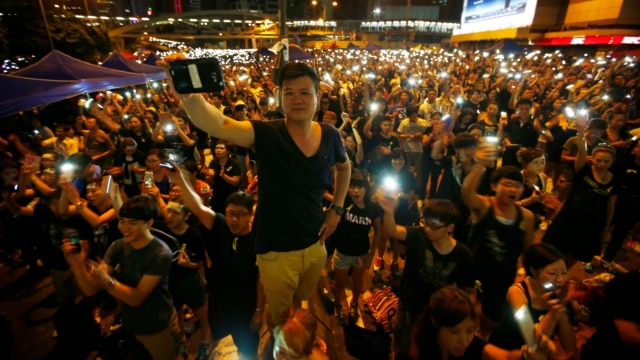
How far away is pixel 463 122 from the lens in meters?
7.03

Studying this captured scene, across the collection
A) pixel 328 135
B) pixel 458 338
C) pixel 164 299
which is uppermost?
pixel 328 135

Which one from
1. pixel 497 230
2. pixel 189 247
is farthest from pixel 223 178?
pixel 497 230

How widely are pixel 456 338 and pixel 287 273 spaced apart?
110 cm

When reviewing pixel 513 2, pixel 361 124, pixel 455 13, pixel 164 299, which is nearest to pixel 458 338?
pixel 164 299

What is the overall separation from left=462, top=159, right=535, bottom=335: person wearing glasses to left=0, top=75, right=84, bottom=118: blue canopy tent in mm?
7613

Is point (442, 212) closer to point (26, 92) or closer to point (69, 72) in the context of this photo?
point (26, 92)

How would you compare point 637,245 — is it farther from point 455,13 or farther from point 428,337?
point 455,13

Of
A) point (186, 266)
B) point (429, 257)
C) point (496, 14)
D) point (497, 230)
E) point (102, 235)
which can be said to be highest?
point (496, 14)

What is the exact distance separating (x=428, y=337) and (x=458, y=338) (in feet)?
0.73

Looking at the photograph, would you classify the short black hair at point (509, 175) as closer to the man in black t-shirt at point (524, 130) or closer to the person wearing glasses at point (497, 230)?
the person wearing glasses at point (497, 230)

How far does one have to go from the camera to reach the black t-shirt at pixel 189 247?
127 inches

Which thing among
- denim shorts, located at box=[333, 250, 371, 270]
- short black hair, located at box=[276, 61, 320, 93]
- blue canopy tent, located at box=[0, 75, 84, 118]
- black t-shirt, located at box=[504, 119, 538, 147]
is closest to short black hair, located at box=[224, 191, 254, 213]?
short black hair, located at box=[276, 61, 320, 93]

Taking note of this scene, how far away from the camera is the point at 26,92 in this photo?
6395mm

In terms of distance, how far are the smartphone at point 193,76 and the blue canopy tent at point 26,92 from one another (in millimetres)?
6411
